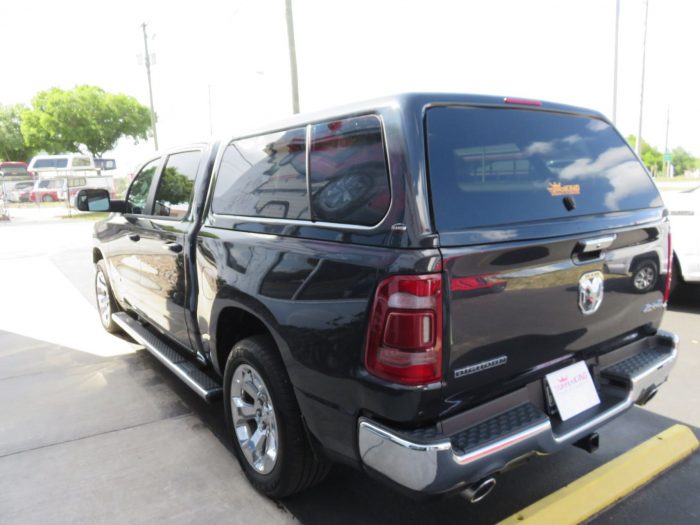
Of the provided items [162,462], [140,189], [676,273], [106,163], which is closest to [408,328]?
[162,462]

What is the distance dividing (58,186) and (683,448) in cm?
3902

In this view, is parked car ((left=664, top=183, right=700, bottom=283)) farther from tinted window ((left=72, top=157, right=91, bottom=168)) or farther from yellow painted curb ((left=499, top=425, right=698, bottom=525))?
tinted window ((left=72, top=157, right=91, bottom=168))

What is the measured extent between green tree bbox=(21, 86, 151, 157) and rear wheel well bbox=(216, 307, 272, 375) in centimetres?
5160

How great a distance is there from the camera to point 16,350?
5371mm

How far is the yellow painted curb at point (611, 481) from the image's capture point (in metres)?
2.47

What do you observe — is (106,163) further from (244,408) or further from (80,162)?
(244,408)

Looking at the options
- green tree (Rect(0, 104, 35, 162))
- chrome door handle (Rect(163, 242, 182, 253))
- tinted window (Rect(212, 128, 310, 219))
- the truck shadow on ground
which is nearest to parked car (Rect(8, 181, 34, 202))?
green tree (Rect(0, 104, 35, 162))

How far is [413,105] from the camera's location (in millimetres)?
2078

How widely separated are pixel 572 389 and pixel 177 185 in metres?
2.77

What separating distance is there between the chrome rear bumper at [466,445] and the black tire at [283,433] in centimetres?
51

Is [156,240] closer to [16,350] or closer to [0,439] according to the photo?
[0,439]

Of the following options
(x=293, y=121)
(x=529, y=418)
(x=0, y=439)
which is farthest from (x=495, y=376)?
(x=0, y=439)

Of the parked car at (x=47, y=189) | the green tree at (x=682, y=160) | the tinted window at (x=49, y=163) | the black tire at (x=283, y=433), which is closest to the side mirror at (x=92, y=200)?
the black tire at (x=283, y=433)

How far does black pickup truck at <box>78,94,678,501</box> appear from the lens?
1.94 meters
